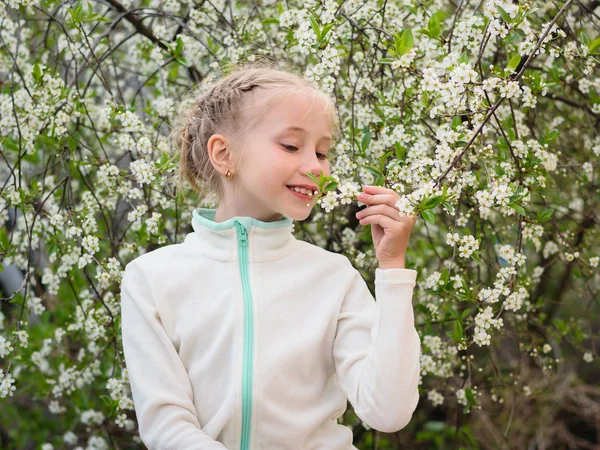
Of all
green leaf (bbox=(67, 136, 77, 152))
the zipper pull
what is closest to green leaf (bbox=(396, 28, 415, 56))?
the zipper pull

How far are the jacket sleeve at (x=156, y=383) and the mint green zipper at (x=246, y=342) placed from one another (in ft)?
0.22

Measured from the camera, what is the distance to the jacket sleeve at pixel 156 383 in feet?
5.01

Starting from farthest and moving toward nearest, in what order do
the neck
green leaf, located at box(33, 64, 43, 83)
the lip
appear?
green leaf, located at box(33, 64, 43, 83) < the neck < the lip

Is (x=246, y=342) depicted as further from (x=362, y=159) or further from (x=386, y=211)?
(x=362, y=159)

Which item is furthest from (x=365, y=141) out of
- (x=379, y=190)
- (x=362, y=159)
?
(x=379, y=190)

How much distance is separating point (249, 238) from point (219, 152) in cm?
22

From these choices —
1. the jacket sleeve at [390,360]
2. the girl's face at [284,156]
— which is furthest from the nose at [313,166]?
the jacket sleeve at [390,360]

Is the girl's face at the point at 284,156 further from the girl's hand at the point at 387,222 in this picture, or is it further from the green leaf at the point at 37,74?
the green leaf at the point at 37,74

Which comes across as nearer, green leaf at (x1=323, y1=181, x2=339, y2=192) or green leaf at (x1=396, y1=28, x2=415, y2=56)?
green leaf at (x1=323, y1=181, x2=339, y2=192)

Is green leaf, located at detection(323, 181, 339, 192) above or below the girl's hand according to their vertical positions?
above

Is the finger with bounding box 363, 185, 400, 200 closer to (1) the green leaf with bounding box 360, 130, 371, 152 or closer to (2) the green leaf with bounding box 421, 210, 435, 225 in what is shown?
(2) the green leaf with bounding box 421, 210, 435, 225

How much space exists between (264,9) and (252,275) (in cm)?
140

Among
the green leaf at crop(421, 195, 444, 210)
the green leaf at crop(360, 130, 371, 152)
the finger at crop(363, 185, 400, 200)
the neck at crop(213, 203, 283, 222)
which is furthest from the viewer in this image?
the green leaf at crop(360, 130, 371, 152)

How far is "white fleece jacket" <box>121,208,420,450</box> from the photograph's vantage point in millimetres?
1486
